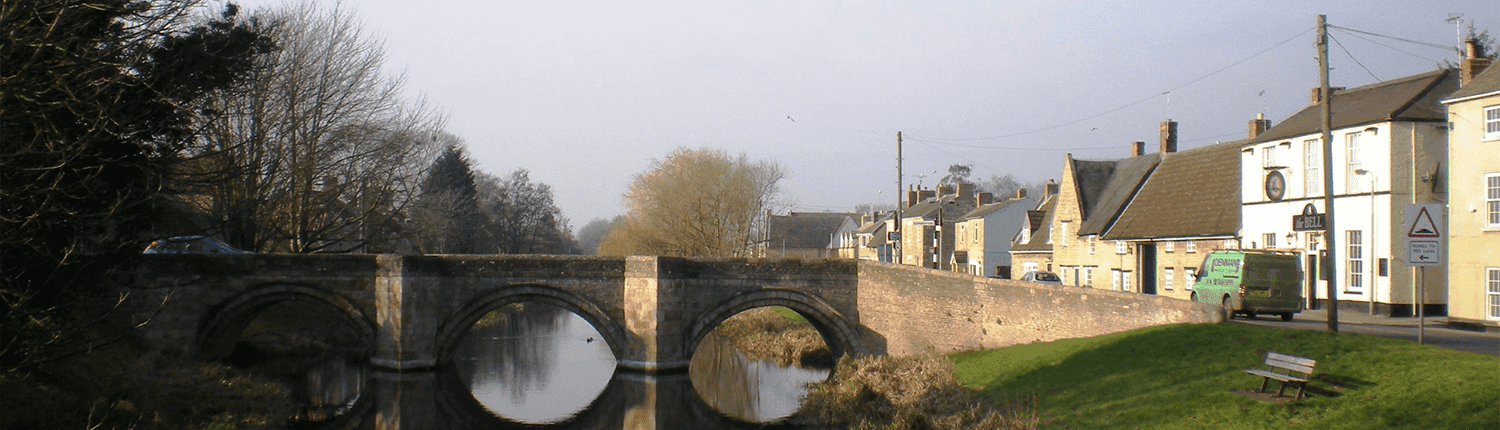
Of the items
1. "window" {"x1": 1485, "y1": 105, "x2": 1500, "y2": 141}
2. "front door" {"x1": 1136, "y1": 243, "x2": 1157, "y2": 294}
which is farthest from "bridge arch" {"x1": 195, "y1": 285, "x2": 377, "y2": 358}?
"window" {"x1": 1485, "y1": 105, "x2": 1500, "y2": 141}

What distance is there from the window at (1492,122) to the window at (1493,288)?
2574mm

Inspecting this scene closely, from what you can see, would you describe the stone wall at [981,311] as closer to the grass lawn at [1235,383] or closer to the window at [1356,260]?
the grass lawn at [1235,383]

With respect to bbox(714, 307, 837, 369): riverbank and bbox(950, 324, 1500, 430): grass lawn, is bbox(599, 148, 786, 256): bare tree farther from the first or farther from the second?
bbox(950, 324, 1500, 430): grass lawn

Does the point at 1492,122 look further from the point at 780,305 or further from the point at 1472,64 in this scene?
the point at 780,305

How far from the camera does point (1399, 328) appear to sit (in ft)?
61.9

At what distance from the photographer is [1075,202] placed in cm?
3766

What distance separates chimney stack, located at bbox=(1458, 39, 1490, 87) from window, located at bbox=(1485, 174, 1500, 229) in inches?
135

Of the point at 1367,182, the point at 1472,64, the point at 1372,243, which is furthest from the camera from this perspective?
the point at 1367,182

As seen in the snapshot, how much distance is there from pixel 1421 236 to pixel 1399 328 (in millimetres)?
6631

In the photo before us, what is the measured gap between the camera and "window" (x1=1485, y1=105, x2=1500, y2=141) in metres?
20.1

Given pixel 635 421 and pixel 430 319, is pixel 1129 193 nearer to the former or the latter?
pixel 635 421

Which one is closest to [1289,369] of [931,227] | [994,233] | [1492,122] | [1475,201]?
[1475,201]

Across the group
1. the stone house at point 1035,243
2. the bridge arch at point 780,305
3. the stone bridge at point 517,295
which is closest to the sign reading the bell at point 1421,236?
the stone bridge at point 517,295

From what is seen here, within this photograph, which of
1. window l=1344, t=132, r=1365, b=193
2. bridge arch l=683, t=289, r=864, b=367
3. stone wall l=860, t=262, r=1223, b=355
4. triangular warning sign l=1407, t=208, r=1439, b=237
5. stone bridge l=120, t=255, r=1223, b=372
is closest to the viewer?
triangular warning sign l=1407, t=208, r=1439, b=237
